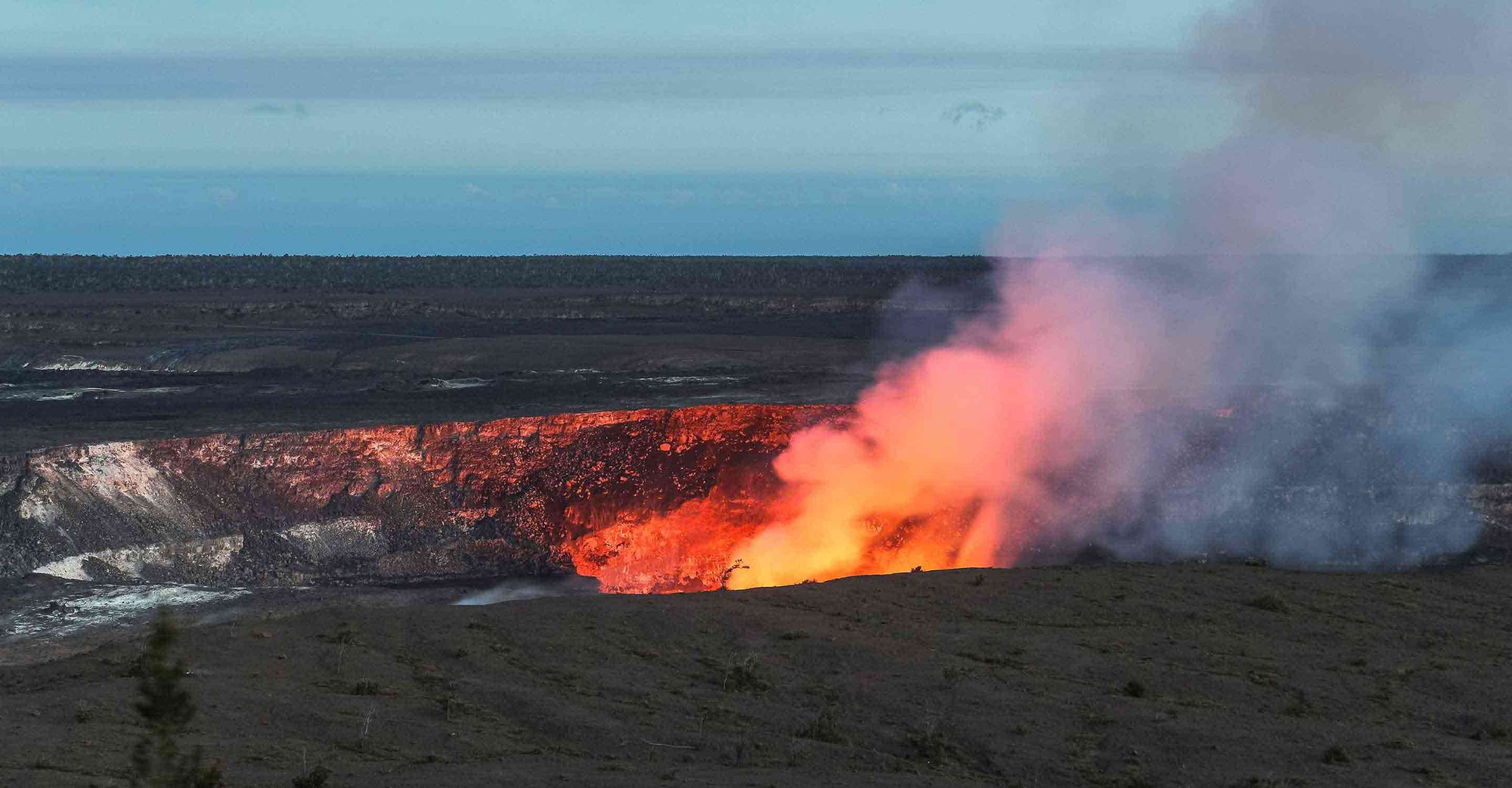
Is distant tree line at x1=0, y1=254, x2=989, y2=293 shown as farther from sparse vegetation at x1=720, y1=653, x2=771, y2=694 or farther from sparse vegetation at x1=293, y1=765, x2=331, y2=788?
sparse vegetation at x1=293, y1=765, x2=331, y2=788

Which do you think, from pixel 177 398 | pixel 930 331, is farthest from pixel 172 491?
pixel 930 331

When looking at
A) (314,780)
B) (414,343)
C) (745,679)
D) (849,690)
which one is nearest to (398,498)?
(745,679)

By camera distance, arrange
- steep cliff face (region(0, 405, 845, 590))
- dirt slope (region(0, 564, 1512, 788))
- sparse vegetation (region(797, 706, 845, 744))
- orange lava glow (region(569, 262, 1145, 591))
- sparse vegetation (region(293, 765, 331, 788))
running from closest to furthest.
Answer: sparse vegetation (region(293, 765, 331, 788))
dirt slope (region(0, 564, 1512, 788))
sparse vegetation (region(797, 706, 845, 744))
steep cliff face (region(0, 405, 845, 590))
orange lava glow (region(569, 262, 1145, 591))

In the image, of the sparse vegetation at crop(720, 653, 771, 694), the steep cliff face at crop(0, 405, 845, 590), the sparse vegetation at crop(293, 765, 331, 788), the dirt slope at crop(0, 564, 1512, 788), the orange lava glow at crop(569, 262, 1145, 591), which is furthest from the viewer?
the orange lava glow at crop(569, 262, 1145, 591)

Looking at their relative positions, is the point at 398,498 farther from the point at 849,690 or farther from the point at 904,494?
the point at 849,690

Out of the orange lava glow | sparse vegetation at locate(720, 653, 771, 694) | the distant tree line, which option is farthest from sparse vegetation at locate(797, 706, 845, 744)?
the distant tree line

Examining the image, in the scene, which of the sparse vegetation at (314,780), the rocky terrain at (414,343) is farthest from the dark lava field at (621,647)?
the rocky terrain at (414,343)
